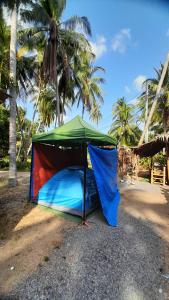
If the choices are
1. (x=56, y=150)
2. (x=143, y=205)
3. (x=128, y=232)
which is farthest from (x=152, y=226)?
(x=56, y=150)

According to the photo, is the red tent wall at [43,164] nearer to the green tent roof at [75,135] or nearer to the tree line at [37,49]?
the green tent roof at [75,135]

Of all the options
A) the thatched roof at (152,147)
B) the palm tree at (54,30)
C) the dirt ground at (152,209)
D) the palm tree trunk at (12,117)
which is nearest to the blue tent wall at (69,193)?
the dirt ground at (152,209)

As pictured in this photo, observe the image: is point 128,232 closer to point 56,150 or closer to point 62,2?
point 56,150

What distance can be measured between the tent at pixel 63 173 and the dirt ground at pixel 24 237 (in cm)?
36

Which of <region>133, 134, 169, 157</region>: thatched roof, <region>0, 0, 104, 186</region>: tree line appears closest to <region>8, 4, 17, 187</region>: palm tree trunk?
<region>0, 0, 104, 186</region>: tree line

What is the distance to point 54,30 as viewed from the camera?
10.4 m

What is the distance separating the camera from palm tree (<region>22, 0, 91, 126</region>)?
9.77 m

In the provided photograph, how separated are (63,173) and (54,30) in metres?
9.30

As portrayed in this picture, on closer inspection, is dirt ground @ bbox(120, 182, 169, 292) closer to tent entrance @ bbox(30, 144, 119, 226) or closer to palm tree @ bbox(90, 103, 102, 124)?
tent entrance @ bbox(30, 144, 119, 226)

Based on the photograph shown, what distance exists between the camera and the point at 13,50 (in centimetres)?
797

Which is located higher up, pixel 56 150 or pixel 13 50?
pixel 13 50

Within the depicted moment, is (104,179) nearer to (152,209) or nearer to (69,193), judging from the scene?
(69,193)

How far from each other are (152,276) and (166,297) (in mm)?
369

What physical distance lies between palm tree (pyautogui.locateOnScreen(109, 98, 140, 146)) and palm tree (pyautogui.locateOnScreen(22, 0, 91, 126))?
14.0 meters
